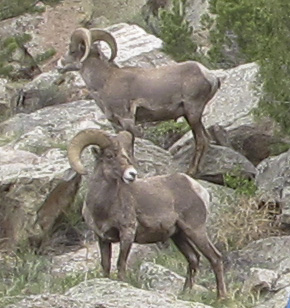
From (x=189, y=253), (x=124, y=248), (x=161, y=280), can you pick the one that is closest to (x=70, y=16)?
(x=189, y=253)

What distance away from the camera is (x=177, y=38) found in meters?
19.2

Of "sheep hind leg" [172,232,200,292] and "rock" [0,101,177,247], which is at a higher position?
"sheep hind leg" [172,232,200,292]

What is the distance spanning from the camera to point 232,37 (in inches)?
686

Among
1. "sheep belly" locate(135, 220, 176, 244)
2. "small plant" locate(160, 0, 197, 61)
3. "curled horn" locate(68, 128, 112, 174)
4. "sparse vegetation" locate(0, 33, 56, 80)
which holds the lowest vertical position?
"sparse vegetation" locate(0, 33, 56, 80)

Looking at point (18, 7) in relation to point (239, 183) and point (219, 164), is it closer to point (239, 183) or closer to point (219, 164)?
point (219, 164)

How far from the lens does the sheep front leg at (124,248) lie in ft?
33.1

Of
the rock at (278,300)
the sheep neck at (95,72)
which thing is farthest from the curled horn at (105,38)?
the rock at (278,300)

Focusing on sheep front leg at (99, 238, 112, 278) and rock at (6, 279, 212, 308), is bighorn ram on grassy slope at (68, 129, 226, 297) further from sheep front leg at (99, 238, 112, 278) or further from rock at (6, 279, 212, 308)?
rock at (6, 279, 212, 308)

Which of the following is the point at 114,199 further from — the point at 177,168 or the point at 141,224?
the point at 177,168

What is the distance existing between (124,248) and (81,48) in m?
4.41

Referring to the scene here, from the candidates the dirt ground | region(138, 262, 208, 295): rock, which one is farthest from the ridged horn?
the dirt ground

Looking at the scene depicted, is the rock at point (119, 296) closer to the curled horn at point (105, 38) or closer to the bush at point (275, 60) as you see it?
the bush at point (275, 60)

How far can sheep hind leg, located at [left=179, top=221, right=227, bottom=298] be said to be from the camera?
10.5m

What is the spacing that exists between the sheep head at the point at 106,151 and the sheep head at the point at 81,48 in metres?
3.68
